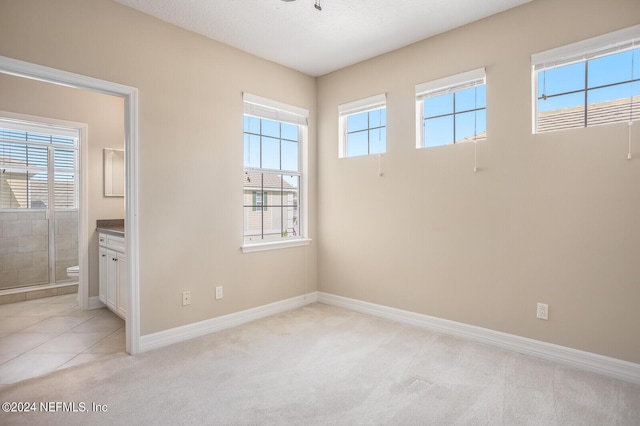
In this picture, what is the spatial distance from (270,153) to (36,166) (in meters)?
3.11

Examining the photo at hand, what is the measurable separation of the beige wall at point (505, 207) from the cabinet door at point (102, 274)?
8.91 feet

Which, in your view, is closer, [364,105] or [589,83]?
[589,83]

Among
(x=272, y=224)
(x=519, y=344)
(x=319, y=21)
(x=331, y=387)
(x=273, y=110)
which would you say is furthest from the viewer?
(x=272, y=224)

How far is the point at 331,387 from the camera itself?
2254mm

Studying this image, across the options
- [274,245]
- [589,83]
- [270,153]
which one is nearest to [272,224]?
[274,245]

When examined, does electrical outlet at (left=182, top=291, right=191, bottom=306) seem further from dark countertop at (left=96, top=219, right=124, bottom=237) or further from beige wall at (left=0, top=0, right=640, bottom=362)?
dark countertop at (left=96, top=219, right=124, bottom=237)

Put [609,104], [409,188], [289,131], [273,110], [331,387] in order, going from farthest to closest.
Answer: [289,131]
[273,110]
[409,188]
[609,104]
[331,387]

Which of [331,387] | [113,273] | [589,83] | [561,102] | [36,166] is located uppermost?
[589,83]

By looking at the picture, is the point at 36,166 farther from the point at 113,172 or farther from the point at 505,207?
the point at 505,207

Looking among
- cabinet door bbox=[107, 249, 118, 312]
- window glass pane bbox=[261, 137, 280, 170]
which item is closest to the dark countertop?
cabinet door bbox=[107, 249, 118, 312]

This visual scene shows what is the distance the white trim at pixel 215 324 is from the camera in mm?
2884

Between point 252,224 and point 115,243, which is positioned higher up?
point 252,224

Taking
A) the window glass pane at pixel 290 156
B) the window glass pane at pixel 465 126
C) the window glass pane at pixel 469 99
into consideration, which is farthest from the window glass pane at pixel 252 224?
the window glass pane at pixel 469 99

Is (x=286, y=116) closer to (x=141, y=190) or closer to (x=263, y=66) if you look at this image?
(x=263, y=66)
